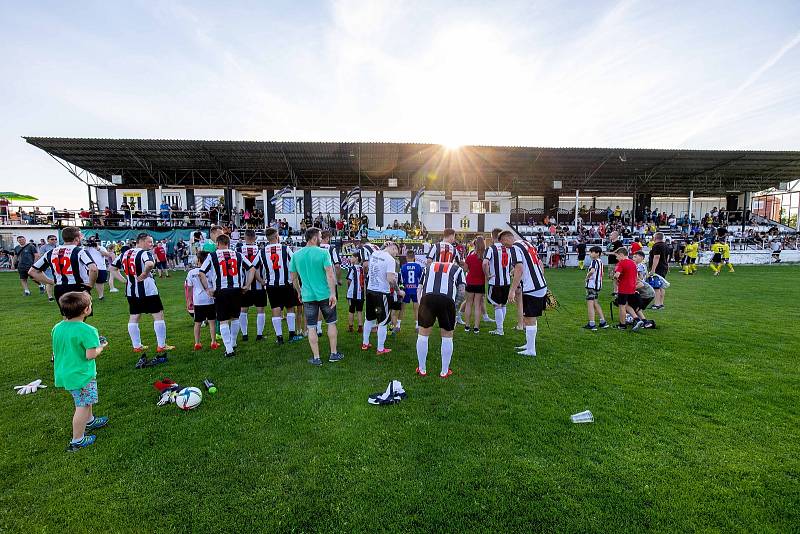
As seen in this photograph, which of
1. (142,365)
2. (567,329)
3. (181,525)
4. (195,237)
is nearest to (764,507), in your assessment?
(181,525)

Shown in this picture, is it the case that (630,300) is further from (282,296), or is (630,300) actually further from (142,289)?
(142,289)

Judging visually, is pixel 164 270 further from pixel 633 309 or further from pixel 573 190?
pixel 573 190

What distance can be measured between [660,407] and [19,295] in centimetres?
1868

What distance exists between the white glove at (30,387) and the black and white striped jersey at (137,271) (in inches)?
63.2

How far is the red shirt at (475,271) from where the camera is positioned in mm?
7965

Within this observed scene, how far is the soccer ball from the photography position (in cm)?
446

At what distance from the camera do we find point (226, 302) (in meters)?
6.36

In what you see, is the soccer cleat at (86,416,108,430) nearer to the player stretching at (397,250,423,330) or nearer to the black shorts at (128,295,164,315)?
the black shorts at (128,295,164,315)

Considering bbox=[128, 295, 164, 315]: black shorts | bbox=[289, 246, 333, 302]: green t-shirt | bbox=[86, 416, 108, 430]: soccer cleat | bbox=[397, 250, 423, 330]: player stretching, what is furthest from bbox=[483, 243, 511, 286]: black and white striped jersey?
bbox=[86, 416, 108, 430]: soccer cleat

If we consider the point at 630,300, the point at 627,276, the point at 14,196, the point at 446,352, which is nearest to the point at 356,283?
the point at 446,352

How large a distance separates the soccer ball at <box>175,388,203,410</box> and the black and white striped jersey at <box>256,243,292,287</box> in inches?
111

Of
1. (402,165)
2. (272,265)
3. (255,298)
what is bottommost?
(255,298)

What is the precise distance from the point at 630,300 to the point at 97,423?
29.8 ft

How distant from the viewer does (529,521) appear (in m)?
2.72
